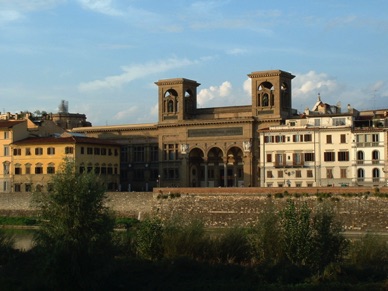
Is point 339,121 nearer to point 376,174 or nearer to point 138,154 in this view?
point 376,174

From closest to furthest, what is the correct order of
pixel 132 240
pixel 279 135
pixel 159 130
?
pixel 132 240 < pixel 279 135 < pixel 159 130

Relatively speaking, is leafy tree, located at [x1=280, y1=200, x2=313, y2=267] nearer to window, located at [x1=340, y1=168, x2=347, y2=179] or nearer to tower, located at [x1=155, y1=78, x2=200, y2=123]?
window, located at [x1=340, y1=168, x2=347, y2=179]

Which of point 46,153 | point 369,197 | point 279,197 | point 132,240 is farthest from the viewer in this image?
point 46,153

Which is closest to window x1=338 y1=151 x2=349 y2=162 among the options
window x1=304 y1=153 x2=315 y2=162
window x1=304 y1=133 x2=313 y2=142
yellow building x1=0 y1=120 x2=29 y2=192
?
window x1=304 y1=153 x2=315 y2=162

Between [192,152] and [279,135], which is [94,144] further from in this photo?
[279,135]

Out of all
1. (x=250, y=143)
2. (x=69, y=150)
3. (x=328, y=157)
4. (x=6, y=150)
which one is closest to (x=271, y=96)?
(x=250, y=143)

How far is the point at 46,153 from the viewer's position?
96625 mm

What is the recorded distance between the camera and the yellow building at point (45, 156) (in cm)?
9581

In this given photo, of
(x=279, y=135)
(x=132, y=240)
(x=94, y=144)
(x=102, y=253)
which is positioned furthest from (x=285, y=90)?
(x=102, y=253)

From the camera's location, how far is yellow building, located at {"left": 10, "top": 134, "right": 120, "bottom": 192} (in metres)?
95.8

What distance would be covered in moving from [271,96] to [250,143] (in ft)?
20.1

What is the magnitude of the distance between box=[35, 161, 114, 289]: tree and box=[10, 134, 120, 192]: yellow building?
48693 mm

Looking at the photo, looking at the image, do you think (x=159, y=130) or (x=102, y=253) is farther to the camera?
(x=159, y=130)

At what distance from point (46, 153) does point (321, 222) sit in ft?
176
